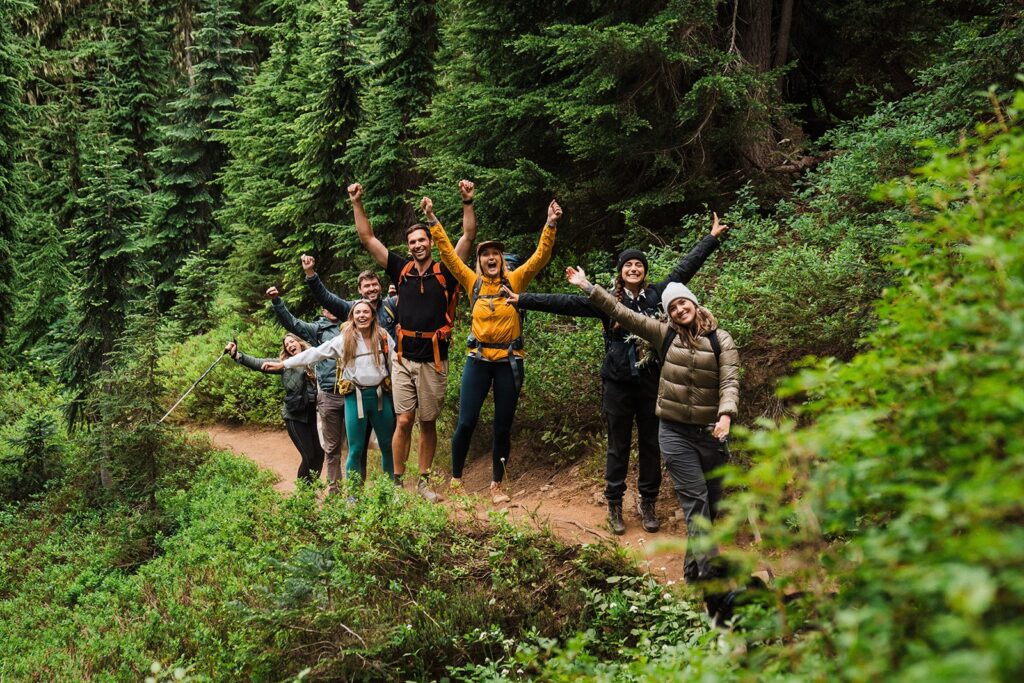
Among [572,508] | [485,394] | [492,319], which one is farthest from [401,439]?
[572,508]

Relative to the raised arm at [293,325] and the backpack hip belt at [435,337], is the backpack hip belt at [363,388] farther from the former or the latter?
the raised arm at [293,325]

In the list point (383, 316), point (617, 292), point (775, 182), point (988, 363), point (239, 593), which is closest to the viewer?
point (988, 363)

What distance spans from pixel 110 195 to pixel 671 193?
33.5 feet

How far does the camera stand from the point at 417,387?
755 centimetres

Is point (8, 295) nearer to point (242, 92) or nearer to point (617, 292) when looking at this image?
point (617, 292)

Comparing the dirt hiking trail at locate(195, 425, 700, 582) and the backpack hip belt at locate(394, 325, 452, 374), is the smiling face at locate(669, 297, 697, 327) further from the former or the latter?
the backpack hip belt at locate(394, 325, 452, 374)

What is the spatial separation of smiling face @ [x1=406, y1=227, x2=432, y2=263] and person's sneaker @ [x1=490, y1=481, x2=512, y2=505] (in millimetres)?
2307

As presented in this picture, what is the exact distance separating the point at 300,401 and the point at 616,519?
13.1 feet

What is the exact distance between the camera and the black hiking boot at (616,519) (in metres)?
6.73

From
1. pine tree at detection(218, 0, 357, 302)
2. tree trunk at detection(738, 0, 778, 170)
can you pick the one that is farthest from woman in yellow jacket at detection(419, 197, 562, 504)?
pine tree at detection(218, 0, 357, 302)

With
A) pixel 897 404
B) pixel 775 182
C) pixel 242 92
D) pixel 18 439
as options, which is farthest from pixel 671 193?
pixel 242 92

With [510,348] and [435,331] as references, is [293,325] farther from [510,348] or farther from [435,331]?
[510,348]

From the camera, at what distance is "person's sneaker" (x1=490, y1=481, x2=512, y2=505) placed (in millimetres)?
7555

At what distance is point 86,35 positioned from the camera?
80.1 ft
